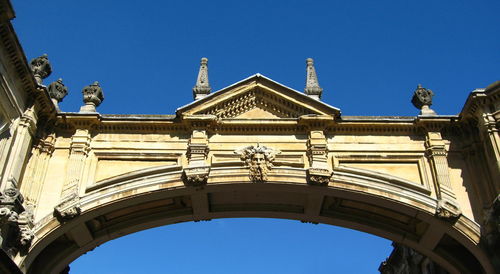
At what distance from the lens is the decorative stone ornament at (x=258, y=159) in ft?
51.4

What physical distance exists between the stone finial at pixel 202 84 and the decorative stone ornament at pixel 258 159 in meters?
2.28

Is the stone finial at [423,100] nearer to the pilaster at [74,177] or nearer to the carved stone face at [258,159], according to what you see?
the carved stone face at [258,159]

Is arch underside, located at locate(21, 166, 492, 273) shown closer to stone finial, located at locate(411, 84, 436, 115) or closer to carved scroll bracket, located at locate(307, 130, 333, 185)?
carved scroll bracket, located at locate(307, 130, 333, 185)

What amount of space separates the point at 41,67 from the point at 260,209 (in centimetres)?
761

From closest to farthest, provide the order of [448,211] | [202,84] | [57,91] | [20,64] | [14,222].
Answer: [14,222], [20,64], [448,211], [57,91], [202,84]

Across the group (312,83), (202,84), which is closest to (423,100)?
(312,83)

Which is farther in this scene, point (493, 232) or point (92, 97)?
point (92, 97)

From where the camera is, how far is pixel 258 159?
52.0ft

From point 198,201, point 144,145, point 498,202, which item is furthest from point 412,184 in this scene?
point 144,145

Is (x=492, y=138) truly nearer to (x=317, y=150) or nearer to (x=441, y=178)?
(x=441, y=178)

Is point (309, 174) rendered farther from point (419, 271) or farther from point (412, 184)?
point (419, 271)

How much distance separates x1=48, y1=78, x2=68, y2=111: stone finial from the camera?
16.6m

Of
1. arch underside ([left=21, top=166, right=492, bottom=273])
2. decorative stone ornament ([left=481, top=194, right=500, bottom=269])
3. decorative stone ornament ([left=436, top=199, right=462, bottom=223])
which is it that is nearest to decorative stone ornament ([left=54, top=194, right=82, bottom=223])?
arch underside ([left=21, top=166, right=492, bottom=273])

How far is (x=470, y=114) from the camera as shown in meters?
15.8
